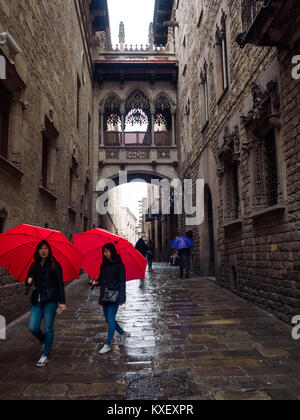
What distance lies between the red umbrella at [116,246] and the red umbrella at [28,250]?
0.45 m

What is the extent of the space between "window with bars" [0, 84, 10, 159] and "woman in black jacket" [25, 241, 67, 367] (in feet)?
11.1

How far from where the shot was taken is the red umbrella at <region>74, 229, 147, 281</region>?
4.86 meters

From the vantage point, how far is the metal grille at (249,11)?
6.85 meters

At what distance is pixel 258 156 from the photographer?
26.0 ft

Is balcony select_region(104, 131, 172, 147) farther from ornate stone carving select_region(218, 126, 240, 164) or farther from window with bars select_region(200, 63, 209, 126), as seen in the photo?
ornate stone carving select_region(218, 126, 240, 164)

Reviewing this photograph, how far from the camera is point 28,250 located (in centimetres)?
447

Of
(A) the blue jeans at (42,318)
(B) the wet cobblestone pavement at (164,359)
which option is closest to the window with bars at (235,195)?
(B) the wet cobblestone pavement at (164,359)

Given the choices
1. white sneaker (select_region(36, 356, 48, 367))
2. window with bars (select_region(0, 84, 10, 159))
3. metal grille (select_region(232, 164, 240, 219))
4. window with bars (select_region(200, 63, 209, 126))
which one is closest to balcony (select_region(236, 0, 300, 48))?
metal grille (select_region(232, 164, 240, 219))

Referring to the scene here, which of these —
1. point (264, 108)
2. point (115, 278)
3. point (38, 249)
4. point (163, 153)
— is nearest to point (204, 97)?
point (264, 108)

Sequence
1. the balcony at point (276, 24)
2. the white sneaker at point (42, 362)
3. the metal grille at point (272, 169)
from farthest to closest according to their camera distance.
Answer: the metal grille at point (272, 169) < the balcony at point (276, 24) < the white sneaker at point (42, 362)

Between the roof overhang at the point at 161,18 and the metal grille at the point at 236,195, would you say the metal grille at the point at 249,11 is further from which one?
the roof overhang at the point at 161,18

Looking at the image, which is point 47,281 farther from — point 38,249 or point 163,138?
point 163,138
